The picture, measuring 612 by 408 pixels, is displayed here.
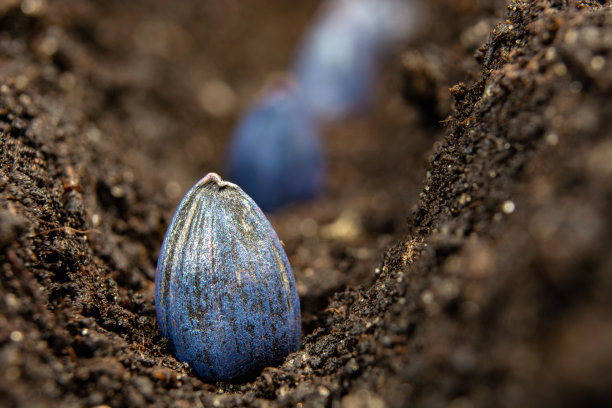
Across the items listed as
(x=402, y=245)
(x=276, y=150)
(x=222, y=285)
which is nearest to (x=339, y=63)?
(x=276, y=150)

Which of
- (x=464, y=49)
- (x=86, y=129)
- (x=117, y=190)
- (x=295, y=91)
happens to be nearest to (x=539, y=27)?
(x=464, y=49)

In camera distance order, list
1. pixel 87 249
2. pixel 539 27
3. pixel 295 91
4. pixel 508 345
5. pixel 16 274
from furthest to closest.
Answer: pixel 295 91 → pixel 87 249 → pixel 539 27 → pixel 16 274 → pixel 508 345

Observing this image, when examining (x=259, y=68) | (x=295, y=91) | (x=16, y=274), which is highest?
(x=259, y=68)

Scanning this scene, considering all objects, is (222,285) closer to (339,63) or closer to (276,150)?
(276,150)

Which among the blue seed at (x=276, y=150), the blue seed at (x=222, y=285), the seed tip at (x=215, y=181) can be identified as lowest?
the blue seed at (x=222, y=285)

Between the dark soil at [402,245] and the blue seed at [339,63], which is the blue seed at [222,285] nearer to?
the dark soil at [402,245]

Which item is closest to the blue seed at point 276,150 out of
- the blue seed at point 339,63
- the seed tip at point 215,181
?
the blue seed at point 339,63

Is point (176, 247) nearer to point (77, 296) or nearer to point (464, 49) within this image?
point (77, 296)
